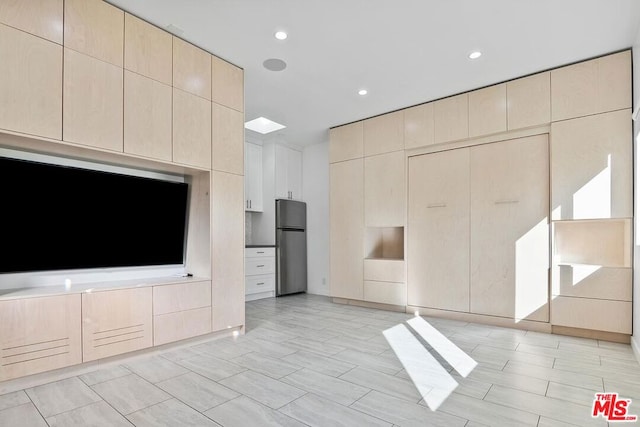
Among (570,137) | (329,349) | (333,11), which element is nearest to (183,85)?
(333,11)

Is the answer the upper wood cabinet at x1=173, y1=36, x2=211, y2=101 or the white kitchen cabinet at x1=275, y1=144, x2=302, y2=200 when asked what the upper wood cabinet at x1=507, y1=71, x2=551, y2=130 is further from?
the white kitchen cabinet at x1=275, y1=144, x2=302, y2=200

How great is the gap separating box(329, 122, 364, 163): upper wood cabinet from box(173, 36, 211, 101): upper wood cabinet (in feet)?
7.55

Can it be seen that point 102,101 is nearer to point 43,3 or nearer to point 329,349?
point 43,3

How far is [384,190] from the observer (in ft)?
15.1

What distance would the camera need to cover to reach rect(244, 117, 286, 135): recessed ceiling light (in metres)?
5.09

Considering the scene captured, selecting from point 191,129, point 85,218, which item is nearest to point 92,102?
point 191,129

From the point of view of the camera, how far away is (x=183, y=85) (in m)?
3.02

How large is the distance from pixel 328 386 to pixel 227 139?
7.90ft

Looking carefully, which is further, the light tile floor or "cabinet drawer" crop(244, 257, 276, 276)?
"cabinet drawer" crop(244, 257, 276, 276)

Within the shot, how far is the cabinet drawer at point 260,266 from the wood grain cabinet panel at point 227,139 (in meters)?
2.19

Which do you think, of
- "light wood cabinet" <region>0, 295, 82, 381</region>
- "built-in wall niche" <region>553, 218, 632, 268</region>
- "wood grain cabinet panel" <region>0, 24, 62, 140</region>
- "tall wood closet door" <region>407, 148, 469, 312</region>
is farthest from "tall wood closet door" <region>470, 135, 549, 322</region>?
"wood grain cabinet panel" <region>0, 24, 62, 140</region>

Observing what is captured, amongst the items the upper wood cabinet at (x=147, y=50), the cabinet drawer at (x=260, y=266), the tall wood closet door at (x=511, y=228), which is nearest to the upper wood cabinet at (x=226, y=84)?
the upper wood cabinet at (x=147, y=50)

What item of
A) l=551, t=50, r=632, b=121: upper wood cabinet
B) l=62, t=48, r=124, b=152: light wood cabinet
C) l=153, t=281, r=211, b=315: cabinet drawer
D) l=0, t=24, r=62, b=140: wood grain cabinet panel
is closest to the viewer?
l=0, t=24, r=62, b=140: wood grain cabinet panel

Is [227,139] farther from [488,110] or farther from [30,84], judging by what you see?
[488,110]
